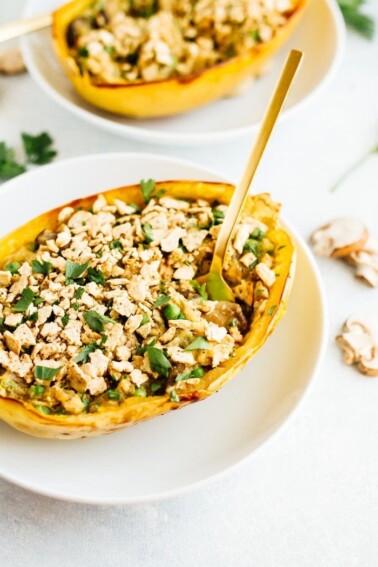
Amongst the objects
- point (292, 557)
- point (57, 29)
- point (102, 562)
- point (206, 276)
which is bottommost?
point (292, 557)

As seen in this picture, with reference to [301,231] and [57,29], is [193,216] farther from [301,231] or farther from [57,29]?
[57,29]

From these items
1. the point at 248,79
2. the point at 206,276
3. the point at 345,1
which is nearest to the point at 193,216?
the point at 206,276

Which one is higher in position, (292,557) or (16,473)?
(16,473)

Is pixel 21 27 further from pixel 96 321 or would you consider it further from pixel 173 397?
pixel 173 397

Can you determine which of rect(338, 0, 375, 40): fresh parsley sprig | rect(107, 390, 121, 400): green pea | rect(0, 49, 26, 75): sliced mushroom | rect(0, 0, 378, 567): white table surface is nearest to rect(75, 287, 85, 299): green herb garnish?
rect(107, 390, 121, 400): green pea

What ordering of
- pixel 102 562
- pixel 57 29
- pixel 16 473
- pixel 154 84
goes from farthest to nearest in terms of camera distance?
pixel 57 29 → pixel 154 84 → pixel 102 562 → pixel 16 473

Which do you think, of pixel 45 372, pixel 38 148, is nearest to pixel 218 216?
pixel 45 372

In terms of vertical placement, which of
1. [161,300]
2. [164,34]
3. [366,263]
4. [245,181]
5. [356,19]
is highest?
[164,34]

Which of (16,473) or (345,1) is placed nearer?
(16,473)
